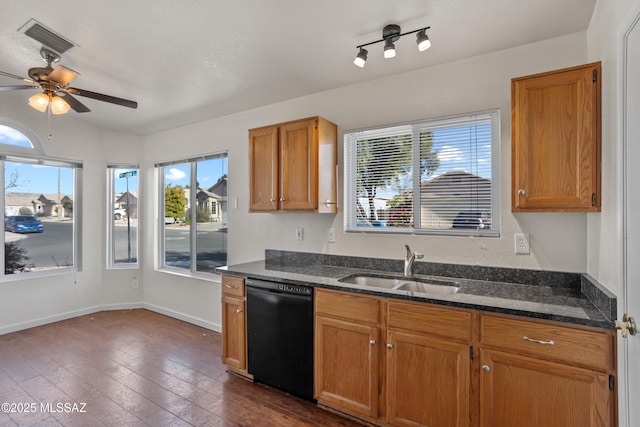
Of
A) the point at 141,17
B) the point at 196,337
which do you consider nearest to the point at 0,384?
the point at 196,337

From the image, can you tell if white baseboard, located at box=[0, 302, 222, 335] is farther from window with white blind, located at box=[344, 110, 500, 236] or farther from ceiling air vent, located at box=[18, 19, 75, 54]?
ceiling air vent, located at box=[18, 19, 75, 54]

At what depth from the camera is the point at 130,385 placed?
269cm

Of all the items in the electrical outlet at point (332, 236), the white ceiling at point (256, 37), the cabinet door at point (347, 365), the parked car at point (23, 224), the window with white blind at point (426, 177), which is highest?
the white ceiling at point (256, 37)

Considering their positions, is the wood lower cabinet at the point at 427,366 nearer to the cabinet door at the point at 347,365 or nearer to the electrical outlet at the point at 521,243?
the cabinet door at the point at 347,365

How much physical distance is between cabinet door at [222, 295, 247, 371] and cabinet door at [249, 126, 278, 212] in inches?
33.6

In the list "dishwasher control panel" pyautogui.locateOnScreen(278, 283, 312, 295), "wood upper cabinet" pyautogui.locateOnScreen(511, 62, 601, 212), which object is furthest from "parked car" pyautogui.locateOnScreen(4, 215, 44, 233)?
"wood upper cabinet" pyautogui.locateOnScreen(511, 62, 601, 212)

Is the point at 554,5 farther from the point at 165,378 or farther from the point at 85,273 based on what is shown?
the point at 85,273

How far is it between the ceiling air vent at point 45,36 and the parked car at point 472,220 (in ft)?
10.6

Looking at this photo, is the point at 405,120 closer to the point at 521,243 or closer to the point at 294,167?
the point at 294,167

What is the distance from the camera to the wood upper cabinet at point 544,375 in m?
1.51

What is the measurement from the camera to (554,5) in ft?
6.04

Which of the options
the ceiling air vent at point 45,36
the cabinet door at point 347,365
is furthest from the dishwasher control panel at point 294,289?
the ceiling air vent at point 45,36

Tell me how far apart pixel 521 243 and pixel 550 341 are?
794mm

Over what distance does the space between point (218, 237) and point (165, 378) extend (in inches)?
Result: 66.5
